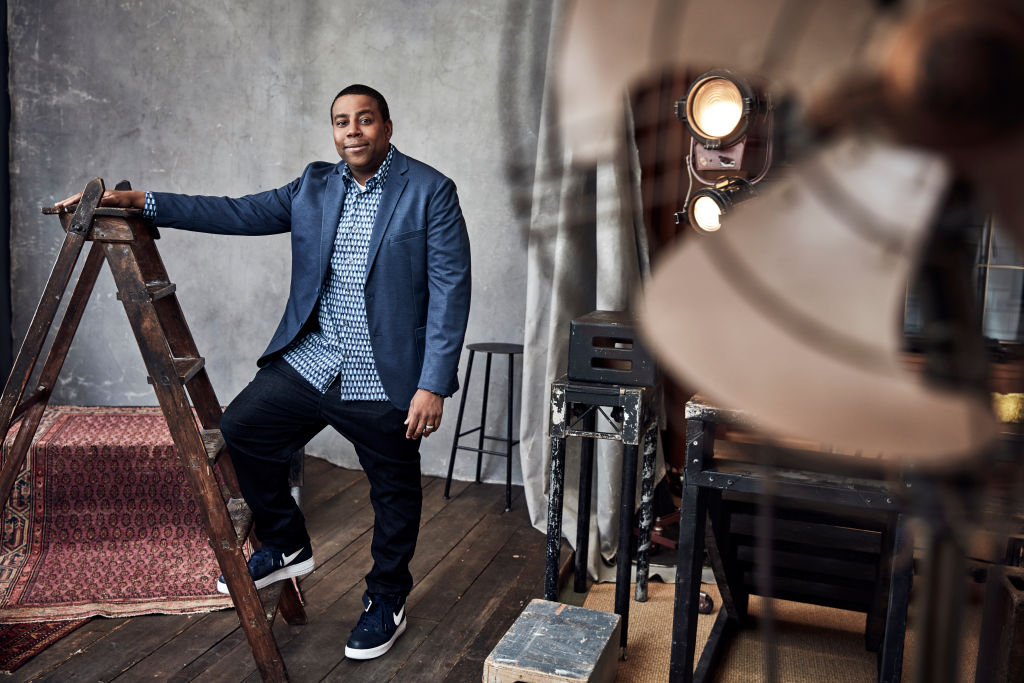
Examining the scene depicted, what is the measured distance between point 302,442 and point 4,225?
278 cm

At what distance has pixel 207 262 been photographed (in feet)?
13.6

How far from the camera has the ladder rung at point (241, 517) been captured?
2.18m

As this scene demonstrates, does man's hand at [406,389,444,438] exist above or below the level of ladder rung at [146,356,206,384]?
below

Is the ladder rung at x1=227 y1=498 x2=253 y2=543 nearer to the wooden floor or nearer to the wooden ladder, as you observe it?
the wooden ladder

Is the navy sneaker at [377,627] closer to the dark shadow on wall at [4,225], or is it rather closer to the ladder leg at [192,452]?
the ladder leg at [192,452]

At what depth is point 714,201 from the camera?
2.17m

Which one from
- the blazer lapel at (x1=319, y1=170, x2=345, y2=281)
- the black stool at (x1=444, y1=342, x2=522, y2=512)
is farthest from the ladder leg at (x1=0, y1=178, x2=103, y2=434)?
the black stool at (x1=444, y1=342, x2=522, y2=512)

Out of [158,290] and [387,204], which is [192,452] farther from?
[387,204]

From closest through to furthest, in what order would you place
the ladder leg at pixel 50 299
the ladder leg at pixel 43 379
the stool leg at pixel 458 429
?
the ladder leg at pixel 50 299
the ladder leg at pixel 43 379
the stool leg at pixel 458 429

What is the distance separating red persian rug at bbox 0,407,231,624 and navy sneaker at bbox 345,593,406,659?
499mm

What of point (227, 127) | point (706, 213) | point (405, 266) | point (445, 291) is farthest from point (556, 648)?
point (227, 127)

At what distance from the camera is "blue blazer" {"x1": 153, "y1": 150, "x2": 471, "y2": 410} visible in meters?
2.21

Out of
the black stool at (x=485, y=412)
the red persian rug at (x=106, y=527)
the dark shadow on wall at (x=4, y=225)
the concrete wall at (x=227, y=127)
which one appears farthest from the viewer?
the dark shadow on wall at (x=4, y=225)

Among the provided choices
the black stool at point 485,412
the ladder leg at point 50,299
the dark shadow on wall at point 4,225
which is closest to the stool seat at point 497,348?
the black stool at point 485,412
